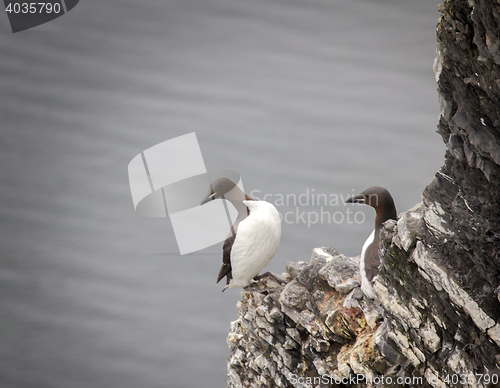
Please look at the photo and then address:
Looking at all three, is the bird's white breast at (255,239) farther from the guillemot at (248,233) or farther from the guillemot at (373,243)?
the guillemot at (373,243)

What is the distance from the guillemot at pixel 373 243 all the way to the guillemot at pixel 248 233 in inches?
32.2

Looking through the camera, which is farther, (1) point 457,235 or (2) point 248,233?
(2) point 248,233

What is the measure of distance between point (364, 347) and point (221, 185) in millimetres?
1507

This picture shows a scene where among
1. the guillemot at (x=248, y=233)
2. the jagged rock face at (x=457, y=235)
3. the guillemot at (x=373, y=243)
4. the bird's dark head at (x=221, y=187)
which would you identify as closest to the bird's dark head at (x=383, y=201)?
the guillemot at (x=373, y=243)

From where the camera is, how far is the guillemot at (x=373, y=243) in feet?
7.98

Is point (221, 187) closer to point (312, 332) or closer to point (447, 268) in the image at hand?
point (312, 332)

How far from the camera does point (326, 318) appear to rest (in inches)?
103

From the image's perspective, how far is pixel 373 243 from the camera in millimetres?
2494

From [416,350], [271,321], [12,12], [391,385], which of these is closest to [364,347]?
[391,385]

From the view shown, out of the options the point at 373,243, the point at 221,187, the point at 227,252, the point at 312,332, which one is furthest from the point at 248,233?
the point at 373,243

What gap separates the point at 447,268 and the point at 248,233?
169 cm

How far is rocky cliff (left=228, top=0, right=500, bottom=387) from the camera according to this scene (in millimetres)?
1479

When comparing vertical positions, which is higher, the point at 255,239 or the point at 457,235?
the point at 457,235

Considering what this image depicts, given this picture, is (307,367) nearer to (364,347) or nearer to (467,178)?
(364,347)
